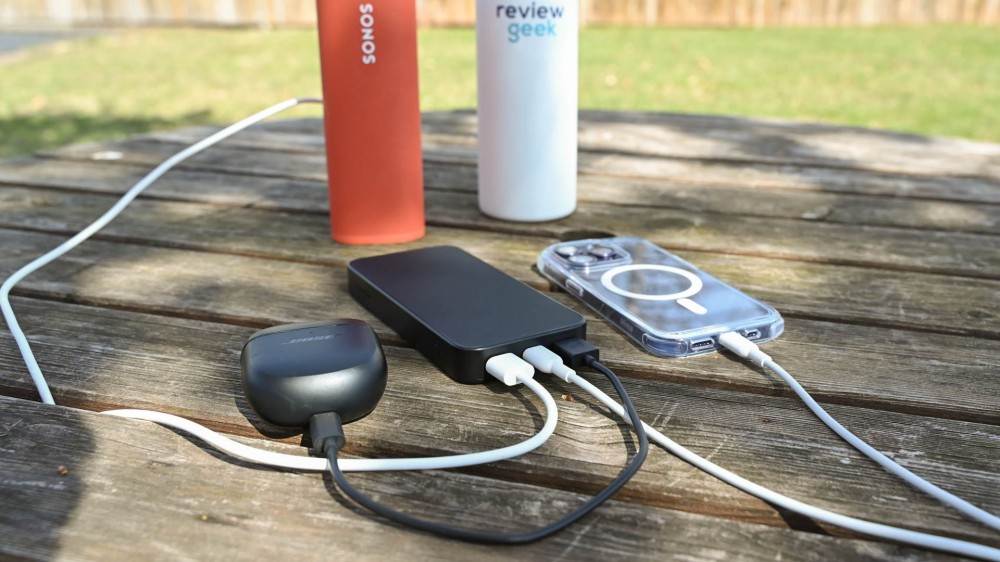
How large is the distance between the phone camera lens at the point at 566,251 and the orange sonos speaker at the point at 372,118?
0.19 meters

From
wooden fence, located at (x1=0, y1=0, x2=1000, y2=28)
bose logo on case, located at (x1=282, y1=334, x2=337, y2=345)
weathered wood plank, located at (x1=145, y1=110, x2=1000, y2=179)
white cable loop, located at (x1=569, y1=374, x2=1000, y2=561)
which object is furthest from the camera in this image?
wooden fence, located at (x1=0, y1=0, x2=1000, y2=28)

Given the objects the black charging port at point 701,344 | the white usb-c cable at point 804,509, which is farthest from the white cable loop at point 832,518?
the black charging port at point 701,344

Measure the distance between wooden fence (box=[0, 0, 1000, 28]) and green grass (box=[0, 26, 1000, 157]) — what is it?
0.61ft

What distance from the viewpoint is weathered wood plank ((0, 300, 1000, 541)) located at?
1.57 feet

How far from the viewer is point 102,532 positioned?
1.46 feet

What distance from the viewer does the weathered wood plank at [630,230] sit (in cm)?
88

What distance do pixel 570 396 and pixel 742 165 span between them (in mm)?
765

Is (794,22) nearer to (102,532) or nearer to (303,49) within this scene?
(303,49)

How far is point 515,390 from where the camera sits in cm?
59

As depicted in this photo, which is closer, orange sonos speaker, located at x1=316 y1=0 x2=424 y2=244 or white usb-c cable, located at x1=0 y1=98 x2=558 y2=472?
white usb-c cable, located at x1=0 y1=98 x2=558 y2=472

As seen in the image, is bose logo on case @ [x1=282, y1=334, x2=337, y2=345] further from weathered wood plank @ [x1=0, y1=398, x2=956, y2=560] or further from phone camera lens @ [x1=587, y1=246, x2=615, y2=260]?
phone camera lens @ [x1=587, y1=246, x2=615, y2=260]

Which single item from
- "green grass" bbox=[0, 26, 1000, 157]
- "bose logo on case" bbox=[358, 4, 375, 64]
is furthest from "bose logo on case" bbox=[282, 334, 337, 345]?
"green grass" bbox=[0, 26, 1000, 157]

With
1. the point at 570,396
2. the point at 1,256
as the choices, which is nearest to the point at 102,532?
the point at 570,396

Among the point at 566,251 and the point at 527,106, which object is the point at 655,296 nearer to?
the point at 566,251
